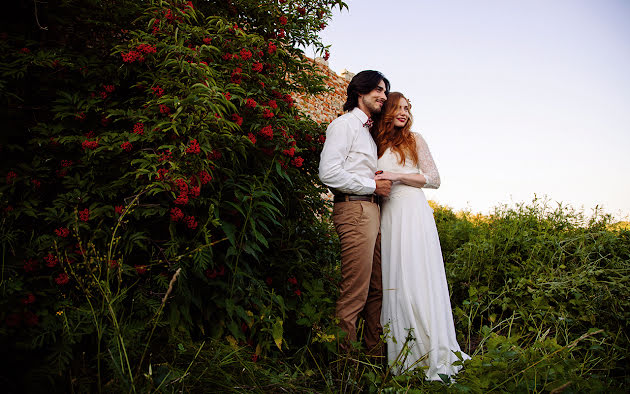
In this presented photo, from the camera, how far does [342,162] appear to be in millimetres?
2324

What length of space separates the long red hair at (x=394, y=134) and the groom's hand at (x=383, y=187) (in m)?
0.27

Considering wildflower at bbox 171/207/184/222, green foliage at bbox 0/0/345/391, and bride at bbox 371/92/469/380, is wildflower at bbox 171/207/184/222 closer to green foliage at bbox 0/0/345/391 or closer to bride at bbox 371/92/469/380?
green foliage at bbox 0/0/345/391

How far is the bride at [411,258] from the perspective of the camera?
2287 mm

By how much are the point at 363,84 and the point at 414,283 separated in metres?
1.51

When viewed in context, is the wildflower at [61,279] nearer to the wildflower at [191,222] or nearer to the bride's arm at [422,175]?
the wildflower at [191,222]

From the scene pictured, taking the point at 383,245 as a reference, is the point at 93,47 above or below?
above

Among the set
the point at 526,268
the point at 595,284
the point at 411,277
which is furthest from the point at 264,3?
the point at 595,284

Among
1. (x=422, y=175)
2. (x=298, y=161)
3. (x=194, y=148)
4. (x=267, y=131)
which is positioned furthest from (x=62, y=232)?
(x=422, y=175)

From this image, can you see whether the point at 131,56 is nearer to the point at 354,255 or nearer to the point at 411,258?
the point at 354,255

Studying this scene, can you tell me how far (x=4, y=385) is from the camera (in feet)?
4.13

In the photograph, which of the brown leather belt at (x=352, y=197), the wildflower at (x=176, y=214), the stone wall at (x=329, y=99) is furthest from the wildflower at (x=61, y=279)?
the stone wall at (x=329, y=99)

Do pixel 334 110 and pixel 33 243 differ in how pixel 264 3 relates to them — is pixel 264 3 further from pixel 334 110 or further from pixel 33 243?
pixel 334 110

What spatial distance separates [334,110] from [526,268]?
6.18 meters

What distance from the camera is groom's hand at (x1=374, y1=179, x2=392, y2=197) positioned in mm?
2383
